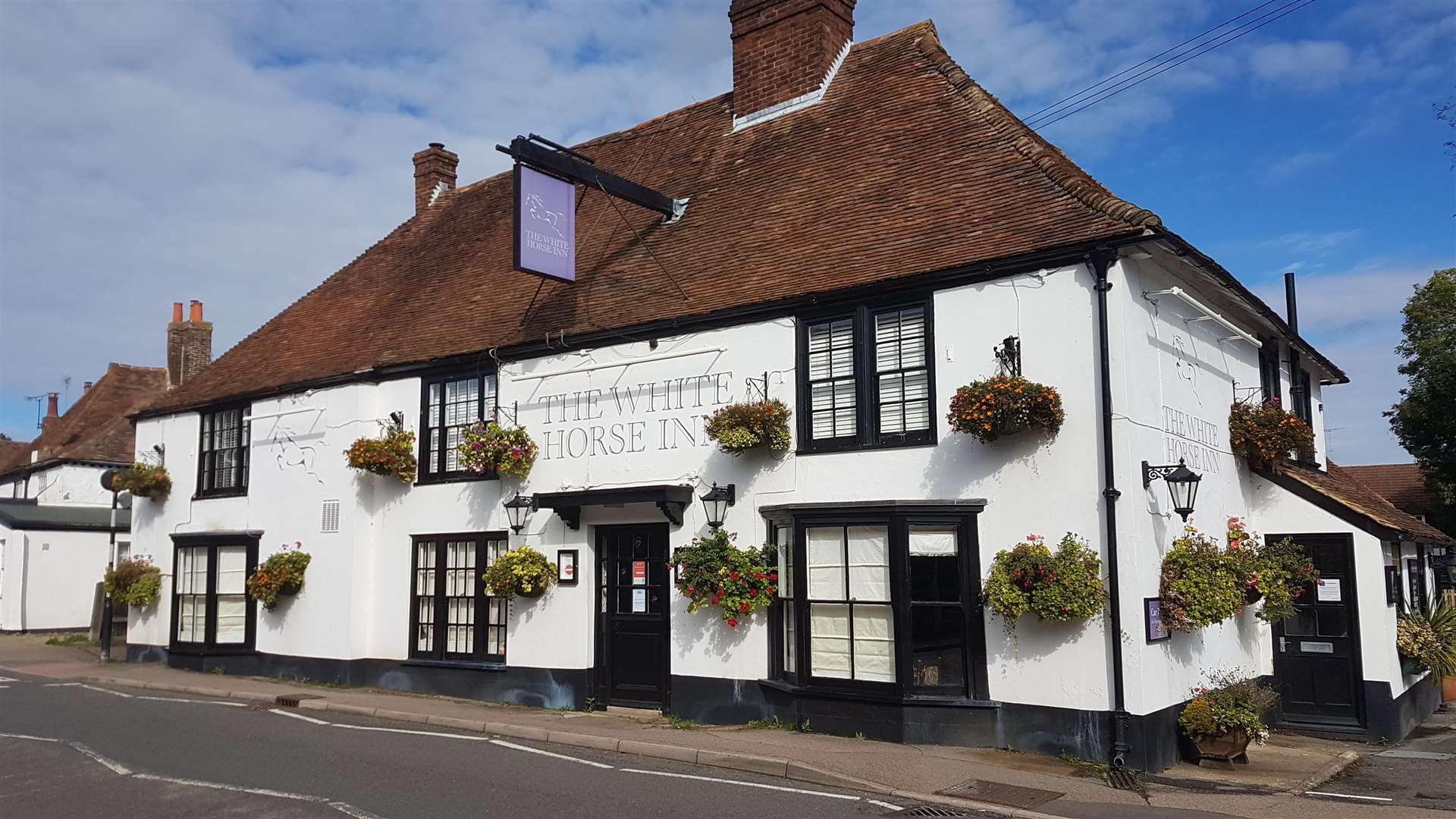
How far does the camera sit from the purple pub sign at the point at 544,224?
14.6 meters

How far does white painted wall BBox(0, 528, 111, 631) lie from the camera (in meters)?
30.3

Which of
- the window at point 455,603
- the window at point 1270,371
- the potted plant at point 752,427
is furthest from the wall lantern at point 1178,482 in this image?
the window at point 455,603

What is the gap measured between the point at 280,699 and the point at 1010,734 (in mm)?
10220

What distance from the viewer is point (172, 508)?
21.2 metres

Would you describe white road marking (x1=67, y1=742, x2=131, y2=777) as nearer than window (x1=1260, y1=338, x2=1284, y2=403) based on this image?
Yes

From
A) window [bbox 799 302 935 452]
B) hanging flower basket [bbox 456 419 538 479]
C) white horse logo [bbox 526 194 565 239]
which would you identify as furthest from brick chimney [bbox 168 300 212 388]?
window [bbox 799 302 935 452]

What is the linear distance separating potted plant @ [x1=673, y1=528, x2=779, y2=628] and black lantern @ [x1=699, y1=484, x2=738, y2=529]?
6.0 inches

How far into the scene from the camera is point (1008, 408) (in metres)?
11.1

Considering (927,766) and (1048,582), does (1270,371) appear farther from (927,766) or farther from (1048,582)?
(927,766)

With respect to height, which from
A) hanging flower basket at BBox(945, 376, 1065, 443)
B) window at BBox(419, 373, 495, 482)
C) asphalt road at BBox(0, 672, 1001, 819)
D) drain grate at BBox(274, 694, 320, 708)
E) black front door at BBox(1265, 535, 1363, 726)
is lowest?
asphalt road at BBox(0, 672, 1001, 819)

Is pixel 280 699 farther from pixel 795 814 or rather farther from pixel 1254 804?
pixel 1254 804

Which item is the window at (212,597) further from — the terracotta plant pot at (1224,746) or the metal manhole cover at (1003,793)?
the terracotta plant pot at (1224,746)

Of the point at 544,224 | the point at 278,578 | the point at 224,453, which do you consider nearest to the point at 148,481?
the point at 224,453

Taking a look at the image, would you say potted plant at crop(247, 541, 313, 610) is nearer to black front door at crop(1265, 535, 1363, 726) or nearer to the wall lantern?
the wall lantern
